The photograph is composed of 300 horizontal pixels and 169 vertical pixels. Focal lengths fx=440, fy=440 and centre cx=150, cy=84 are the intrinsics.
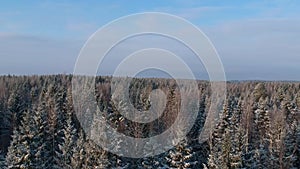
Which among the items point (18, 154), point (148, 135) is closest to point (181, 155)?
point (148, 135)

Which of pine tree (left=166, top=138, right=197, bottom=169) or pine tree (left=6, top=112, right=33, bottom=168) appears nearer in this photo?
pine tree (left=6, top=112, right=33, bottom=168)

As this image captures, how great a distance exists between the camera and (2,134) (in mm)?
54906

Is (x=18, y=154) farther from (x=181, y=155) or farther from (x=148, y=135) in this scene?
(x=148, y=135)

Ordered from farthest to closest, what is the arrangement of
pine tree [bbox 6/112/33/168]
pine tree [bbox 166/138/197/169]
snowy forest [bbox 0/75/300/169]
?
pine tree [bbox 166/138/197/169], snowy forest [bbox 0/75/300/169], pine tree [bbox 6/112/33/168]

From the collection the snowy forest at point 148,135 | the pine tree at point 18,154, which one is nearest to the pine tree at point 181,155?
the snowy forest at point 148,135

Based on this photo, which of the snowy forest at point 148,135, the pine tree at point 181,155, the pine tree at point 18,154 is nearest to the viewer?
the pine tree at point 18,154

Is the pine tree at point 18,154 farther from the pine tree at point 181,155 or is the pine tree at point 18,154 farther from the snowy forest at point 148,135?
the pine tree at point 181,155

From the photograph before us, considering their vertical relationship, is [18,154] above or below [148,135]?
below

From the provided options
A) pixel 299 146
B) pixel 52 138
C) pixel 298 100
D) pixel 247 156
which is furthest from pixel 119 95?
pixel 298 100

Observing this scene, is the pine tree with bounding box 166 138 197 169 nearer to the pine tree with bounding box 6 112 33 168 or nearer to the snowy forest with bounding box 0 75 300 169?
the snowy forest with bounding box 0 75 300 169

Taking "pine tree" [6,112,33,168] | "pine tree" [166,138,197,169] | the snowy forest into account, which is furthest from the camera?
"pine tree" [166,138,197,169]

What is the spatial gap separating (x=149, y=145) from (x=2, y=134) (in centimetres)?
2702

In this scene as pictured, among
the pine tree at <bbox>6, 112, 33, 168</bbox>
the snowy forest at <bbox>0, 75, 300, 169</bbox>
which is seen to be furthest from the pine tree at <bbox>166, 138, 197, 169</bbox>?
the pine tree at <bbox>6, 112, 33, 168</bbox>

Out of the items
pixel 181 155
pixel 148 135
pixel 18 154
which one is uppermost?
pixel 148 135
